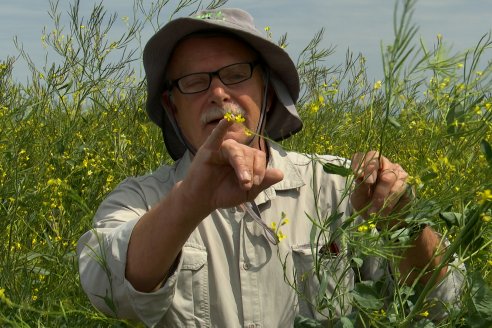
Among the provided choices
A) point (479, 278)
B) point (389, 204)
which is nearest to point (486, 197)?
point (479, 278)

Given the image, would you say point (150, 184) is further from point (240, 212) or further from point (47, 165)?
point (47, 165)

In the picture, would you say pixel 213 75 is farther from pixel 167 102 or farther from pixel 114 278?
pixel 114 278

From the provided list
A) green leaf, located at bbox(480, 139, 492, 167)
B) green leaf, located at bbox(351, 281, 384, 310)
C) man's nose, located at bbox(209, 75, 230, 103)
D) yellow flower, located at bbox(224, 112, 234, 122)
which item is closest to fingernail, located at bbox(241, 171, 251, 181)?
yellow flower, located at bbox(224, 112, 234, 122)

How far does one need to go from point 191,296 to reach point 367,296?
28.2 inches

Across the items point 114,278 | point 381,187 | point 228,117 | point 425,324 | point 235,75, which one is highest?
point 235,75

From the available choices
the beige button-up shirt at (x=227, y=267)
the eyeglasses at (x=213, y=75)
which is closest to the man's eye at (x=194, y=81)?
the eyeglasses at (x=213, y=75)

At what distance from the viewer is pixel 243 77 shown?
2549mm

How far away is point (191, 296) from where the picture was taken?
92.4 inches

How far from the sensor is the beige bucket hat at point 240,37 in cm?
254

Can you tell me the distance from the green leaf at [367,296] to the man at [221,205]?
91mm

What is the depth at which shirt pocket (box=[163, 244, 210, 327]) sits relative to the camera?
232 cm

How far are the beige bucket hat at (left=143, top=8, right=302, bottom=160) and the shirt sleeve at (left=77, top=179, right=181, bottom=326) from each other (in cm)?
51

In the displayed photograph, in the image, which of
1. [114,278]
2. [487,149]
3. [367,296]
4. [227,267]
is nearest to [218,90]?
[227,267]

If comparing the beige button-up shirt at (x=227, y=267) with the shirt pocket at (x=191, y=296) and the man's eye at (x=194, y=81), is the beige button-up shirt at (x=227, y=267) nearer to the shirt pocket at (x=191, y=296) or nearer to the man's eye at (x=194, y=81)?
the shirt pocket at (x=191, y=296)
